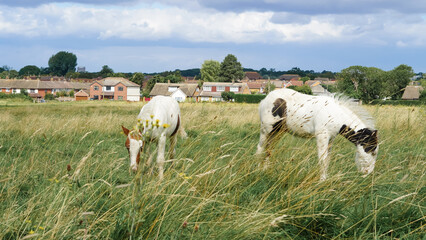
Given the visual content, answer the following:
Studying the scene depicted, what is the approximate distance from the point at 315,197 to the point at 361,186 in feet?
3.24

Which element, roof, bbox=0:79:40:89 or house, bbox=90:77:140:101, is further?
roof, bbox=0:79:40:89

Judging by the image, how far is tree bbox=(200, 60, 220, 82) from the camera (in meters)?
137

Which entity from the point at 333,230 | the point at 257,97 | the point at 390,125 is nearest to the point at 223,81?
the point at 257,97

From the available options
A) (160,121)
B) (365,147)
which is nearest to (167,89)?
(160,121)

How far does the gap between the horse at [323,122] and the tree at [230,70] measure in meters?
125

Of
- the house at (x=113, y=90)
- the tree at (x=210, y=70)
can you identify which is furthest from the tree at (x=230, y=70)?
the house at (x=113, y=90)

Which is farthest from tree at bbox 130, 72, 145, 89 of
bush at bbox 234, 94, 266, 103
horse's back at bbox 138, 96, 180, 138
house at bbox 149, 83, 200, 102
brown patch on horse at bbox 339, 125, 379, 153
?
brown patch on horse at bbox 339, 125, 379, 153

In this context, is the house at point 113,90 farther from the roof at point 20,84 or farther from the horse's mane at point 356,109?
the horse's mane at point 356,109

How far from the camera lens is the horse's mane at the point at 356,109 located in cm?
629

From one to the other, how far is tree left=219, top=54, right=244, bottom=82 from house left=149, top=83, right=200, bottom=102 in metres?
13.6

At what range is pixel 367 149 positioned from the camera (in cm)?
574

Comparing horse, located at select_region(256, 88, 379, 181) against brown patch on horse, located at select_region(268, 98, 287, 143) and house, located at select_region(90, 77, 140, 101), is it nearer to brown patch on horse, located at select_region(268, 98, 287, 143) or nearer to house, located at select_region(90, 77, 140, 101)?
brown patch on horse, located at select_region(268, 98, 287, 143)

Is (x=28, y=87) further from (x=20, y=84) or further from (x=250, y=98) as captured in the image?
(x=250, y=98)

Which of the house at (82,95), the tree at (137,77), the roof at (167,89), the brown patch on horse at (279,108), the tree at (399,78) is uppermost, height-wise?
the tree at (399,78)
